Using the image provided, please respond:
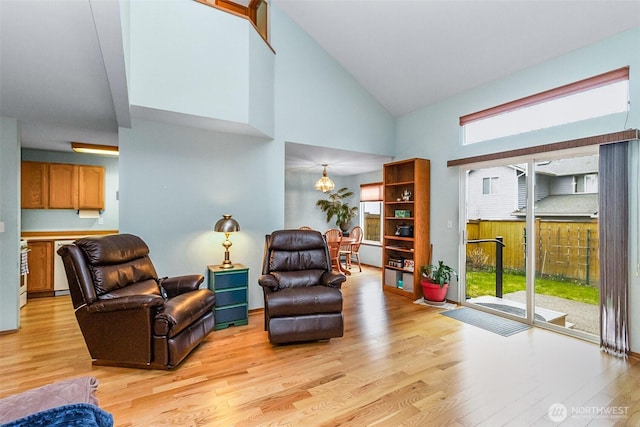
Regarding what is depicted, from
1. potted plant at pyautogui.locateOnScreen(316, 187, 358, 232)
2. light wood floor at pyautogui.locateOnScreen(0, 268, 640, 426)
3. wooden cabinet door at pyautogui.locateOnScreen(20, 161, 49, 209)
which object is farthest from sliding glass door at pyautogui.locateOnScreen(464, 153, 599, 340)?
wooden cabinet door at pyautogui.locateOnScreen(20, 161, 49, 209)

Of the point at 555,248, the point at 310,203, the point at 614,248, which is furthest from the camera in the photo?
the point at 310,203

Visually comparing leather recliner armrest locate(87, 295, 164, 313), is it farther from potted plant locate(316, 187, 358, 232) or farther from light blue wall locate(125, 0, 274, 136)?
potted plant locate(316, 187, 358, 232)

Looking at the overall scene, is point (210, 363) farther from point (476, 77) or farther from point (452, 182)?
point (476, 77)

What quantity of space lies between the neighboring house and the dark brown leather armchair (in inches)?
92.2

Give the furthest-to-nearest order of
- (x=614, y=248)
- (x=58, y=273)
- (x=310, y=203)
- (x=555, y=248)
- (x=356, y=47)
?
1. (x=310, y=203)
2. (x=58, y=273)
3. (x=356, y=47)
4. (x=555, y=248)
5. (x=614, y=248)

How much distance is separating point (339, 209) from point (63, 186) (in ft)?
17.4

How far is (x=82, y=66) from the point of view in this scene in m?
2.13

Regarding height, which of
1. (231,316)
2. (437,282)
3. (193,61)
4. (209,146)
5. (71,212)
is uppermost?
(193,61)

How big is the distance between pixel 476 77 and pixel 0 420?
4846 mm

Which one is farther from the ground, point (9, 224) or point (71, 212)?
point (71, 212)

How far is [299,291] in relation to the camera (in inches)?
114

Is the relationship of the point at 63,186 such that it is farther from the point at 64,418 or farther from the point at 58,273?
the point at 64,418

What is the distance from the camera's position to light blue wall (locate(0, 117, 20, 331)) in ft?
10.2

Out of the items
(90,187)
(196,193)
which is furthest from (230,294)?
(90,187)
